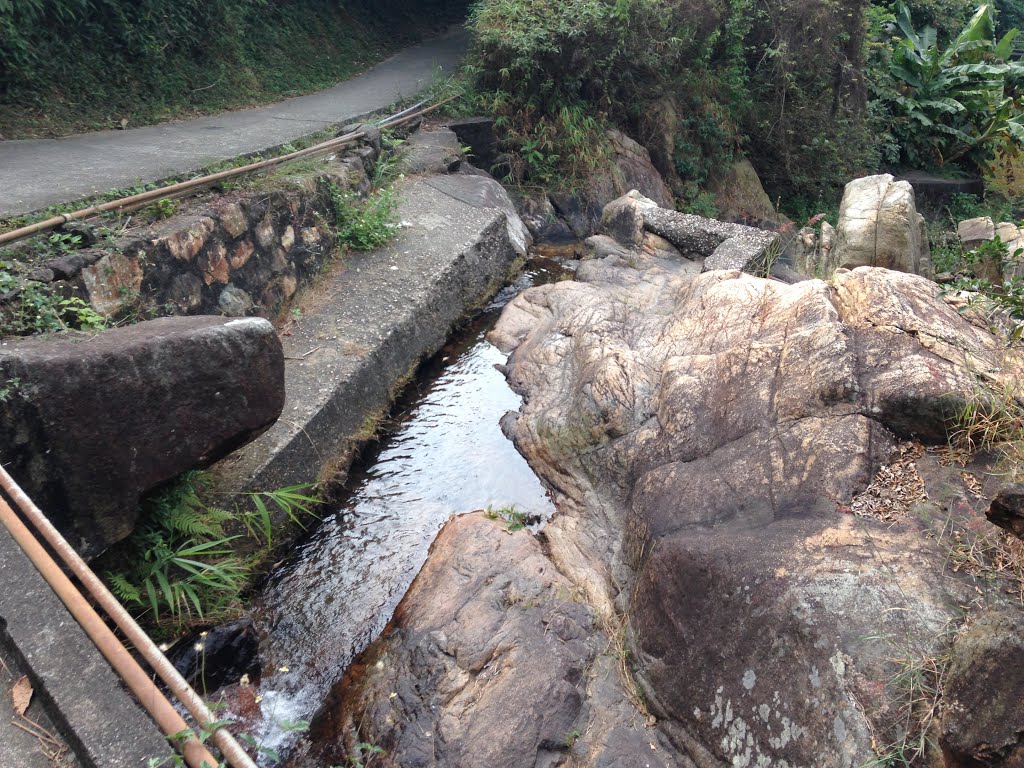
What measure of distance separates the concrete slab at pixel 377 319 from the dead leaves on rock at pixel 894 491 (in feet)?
11.4

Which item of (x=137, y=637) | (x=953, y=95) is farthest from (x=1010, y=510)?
(x=953, y=95)

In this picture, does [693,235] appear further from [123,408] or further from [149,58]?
[123,408]

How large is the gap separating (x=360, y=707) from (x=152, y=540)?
58.4 inches

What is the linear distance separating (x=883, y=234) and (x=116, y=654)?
711 cm

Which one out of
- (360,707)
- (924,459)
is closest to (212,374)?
(360,707)

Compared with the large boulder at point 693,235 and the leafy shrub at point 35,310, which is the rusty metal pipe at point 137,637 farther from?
the large boulder at point 693,235

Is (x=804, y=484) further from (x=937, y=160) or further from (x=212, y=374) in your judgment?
(x=937, y=160)

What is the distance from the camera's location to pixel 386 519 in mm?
5156

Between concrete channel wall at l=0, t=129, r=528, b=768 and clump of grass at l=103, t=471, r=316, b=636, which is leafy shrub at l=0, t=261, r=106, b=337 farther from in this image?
clump of grass at l=103, t=471, r=316, b=636

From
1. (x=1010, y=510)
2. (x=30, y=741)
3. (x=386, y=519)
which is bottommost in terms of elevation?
(x=386, y=519)

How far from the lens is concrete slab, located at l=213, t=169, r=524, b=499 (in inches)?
200

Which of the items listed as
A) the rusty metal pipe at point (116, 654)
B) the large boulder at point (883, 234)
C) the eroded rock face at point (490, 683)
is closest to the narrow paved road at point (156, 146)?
the rusty metal pipe at point (116, 654)

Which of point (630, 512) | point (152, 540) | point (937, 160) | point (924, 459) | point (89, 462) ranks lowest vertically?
Result: point (937, 160)

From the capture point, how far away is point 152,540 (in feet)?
13.6
